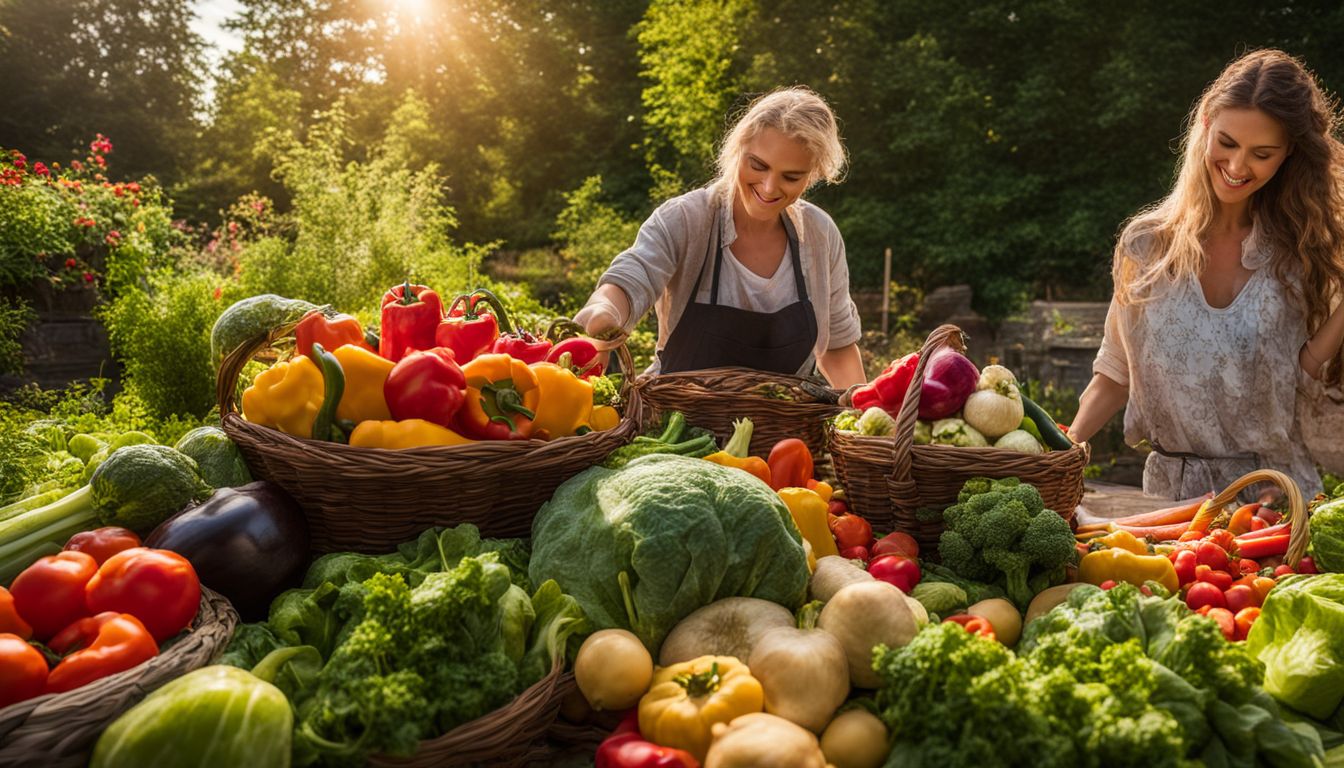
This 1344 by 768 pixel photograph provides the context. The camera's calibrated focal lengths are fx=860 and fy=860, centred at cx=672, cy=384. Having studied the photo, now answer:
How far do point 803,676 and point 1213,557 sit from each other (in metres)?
1.33

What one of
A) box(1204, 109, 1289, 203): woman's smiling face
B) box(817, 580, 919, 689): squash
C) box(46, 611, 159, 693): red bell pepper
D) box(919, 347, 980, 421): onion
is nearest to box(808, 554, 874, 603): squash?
box(817, 580, 919, 689): squash

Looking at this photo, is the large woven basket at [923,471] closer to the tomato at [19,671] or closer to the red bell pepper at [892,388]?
the red bell pepper at [892,388]

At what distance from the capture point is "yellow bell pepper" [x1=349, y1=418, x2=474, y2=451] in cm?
200

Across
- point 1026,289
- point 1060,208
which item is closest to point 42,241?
point 1026,289

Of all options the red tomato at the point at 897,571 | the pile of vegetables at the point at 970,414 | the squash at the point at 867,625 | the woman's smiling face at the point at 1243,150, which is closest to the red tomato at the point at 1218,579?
the pile of vegetables at the point at 970,414

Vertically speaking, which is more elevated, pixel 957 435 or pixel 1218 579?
pixel 957 435

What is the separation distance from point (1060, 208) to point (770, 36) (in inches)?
310

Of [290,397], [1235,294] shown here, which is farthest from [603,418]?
[1235,294]

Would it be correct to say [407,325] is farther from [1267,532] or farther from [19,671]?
[1267,532]

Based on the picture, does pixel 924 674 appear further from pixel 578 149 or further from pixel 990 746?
pixel 578 149

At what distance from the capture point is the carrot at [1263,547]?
89.0 inches

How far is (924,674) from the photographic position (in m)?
1.40

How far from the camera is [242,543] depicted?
1.86 metres

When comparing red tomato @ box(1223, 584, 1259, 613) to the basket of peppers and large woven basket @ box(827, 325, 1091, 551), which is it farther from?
the basket of peppers
